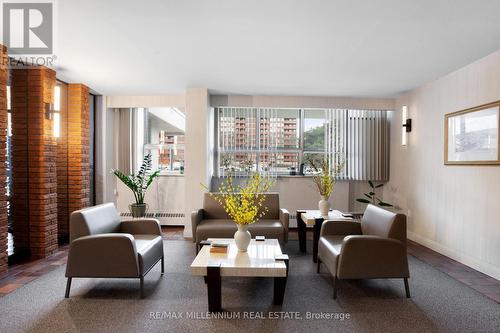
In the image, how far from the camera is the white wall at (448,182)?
3635 mm

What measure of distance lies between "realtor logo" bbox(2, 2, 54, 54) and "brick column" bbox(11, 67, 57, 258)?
0.61 metres

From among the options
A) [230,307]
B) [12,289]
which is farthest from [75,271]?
[230,307]

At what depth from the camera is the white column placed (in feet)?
17.3

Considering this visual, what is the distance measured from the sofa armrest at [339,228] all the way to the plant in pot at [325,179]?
0.63 meters

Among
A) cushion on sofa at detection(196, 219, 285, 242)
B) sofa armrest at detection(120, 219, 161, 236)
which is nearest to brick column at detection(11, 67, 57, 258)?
sofa armrest at detection(120, 219, 161, 236)

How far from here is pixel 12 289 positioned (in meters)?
3.11

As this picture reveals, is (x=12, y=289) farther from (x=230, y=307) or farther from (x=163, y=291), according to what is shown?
(x=230, y=307)

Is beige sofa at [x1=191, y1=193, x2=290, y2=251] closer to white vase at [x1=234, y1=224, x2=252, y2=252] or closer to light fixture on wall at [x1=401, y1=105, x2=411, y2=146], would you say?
white vase at [x1=234, y1=224, x2=252, y2=252]

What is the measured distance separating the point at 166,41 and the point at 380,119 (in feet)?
14.4

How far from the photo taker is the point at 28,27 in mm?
3008

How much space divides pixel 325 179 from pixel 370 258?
1.73 m

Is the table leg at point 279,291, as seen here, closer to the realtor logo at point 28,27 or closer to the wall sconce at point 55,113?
the realtor logo at point 28,27

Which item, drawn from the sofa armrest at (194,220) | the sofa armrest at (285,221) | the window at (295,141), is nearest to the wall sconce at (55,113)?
the sofa armrest at (194,220)

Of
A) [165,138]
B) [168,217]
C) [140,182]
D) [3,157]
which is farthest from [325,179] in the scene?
[3,157]
